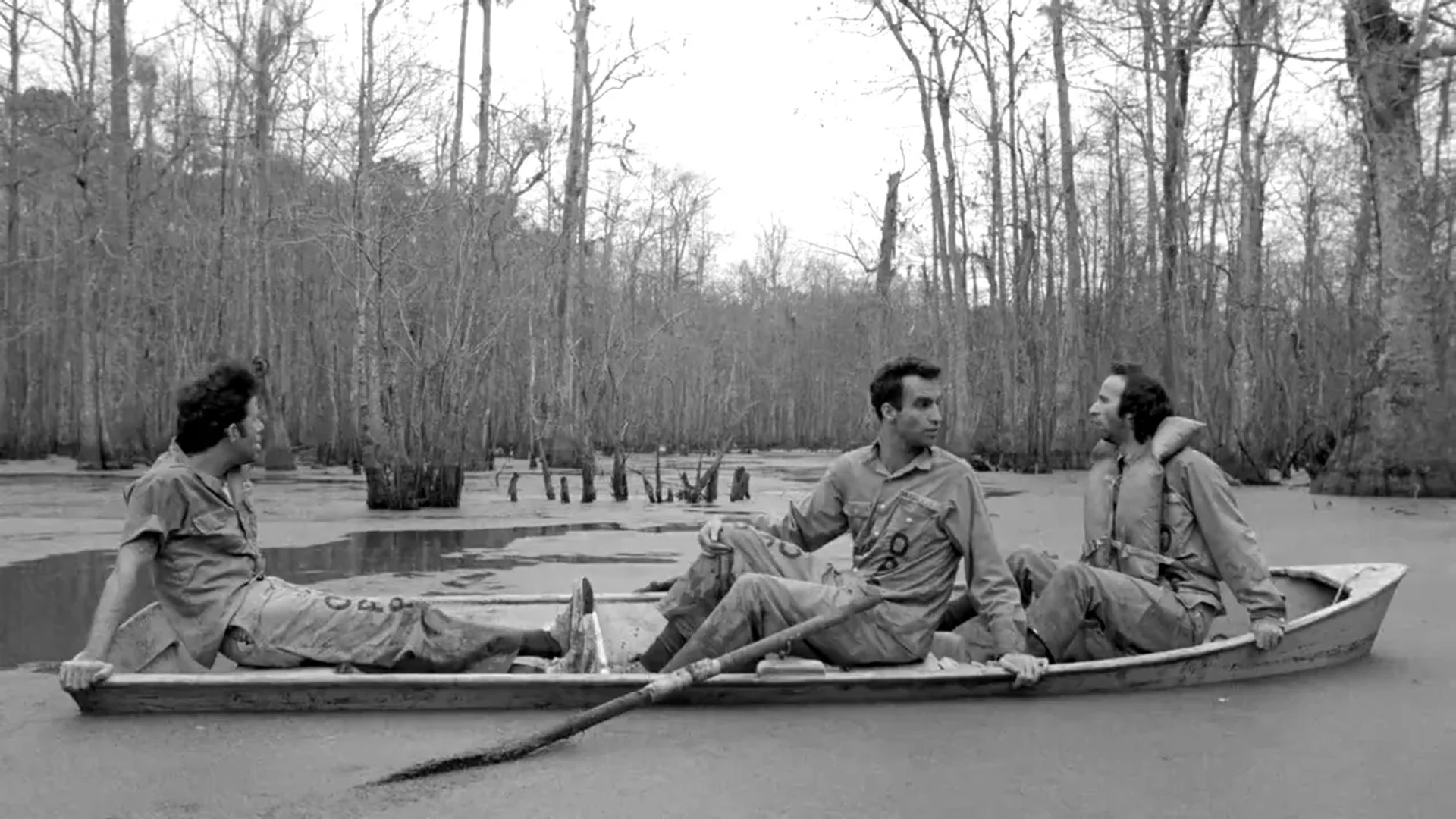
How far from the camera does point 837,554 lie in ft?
29.5

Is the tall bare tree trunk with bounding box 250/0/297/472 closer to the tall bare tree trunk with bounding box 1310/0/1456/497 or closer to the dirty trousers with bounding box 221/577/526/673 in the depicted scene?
the tall bare tree trunk with bounding box 1310/0/1456/497

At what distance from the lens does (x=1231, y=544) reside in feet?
13.5

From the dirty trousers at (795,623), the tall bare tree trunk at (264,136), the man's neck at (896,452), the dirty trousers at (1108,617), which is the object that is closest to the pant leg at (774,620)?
the dirty trousers at (795,623)

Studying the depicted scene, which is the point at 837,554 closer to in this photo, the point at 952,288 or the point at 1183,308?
the point at 1183,308

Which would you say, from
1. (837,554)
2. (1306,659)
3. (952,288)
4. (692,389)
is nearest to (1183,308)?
(952,288)

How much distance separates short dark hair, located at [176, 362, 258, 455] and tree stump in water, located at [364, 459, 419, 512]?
804 cm

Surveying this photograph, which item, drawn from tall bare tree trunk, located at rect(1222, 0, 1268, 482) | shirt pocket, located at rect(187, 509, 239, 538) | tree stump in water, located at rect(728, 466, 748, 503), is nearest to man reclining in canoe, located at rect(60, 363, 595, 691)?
shirt pocket, located at rect(187, 509, 239, 538)

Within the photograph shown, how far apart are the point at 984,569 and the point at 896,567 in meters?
0.28

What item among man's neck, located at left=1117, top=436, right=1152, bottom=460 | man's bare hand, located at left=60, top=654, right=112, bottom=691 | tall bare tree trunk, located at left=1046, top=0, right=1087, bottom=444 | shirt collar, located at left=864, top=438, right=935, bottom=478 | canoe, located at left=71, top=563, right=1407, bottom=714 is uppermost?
tall bare tree trunk, located at left=1046, top=0, right=1087, bottom=444

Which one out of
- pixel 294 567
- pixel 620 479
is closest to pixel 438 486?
pixel 620 479

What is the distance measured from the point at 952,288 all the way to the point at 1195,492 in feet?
72.3

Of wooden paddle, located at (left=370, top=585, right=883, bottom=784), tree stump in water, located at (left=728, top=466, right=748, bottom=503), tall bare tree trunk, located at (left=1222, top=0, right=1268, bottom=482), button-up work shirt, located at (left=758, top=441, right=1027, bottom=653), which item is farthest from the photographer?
tall bare tree trunk, located at (left=1222, top=0, right=1268, bottom=482)

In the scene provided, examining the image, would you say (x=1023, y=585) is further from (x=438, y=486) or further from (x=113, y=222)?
(x=113, y=222)

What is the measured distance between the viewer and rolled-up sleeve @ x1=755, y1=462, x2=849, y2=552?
13.7ft
